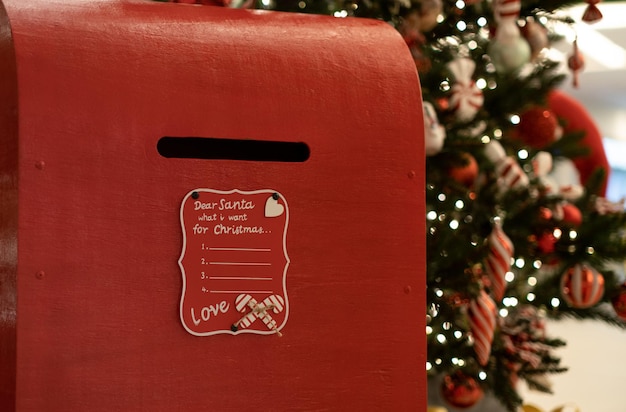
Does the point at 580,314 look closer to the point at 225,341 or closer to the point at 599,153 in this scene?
the point at 599,153

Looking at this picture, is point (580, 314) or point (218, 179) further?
point (580, 314)

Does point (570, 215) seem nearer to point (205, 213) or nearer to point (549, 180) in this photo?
point (549, 180)

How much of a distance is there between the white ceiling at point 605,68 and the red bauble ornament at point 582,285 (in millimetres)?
2801

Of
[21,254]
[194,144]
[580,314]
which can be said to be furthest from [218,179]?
[580,314]

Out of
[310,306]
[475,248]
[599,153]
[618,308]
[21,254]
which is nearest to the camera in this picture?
[21,254]

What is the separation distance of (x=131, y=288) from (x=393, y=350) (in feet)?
1.04

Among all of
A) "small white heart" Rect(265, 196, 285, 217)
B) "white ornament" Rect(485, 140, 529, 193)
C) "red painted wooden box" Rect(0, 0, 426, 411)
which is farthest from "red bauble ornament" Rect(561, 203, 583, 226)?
"small white heart" Rect(265, 196, 285, 217)

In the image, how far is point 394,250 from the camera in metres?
1.08

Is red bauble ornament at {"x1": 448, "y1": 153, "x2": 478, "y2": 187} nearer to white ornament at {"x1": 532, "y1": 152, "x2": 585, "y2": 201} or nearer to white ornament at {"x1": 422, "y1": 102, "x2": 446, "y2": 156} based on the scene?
white ornament at {"x1": 422, "y1": 102, "x2": 446, "y2": 156}

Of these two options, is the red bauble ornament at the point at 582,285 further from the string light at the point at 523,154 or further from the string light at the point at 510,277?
the string light at the point at 523,154

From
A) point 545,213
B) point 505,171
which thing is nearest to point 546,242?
point 545,213

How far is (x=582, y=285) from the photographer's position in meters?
1.67

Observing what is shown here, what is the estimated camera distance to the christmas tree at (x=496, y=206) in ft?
5.15

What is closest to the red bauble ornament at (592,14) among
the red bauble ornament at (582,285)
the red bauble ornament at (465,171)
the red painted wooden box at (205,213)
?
the red bauble ornament at (465,171)
